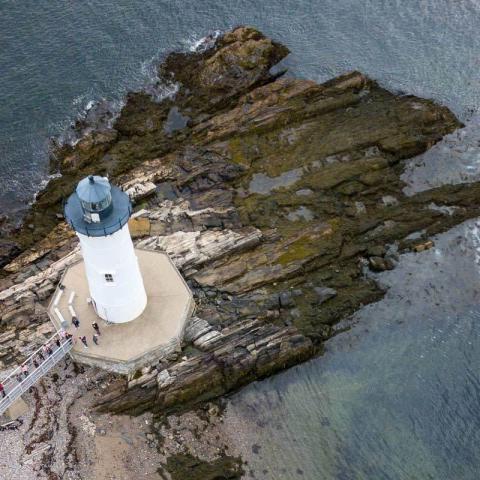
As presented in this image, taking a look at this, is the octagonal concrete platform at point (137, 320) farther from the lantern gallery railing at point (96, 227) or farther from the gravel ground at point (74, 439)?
the lantern gallery railing at point (96, 227)

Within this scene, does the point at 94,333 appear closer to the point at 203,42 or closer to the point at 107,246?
the point at 107,246

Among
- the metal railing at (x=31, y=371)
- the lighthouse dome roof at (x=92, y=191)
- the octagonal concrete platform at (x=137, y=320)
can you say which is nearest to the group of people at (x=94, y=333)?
the octagonal concrete platform at (x=137, y=320)

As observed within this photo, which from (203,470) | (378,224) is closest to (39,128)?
(378,224)

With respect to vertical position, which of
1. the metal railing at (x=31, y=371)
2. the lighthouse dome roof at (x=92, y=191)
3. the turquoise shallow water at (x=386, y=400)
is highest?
the lighthouse dome roof at (x=92, y=191)

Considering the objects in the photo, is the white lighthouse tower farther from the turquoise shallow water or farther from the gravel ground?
the turquoise shallow water

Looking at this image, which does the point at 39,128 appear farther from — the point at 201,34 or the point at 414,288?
the point at 414,288
